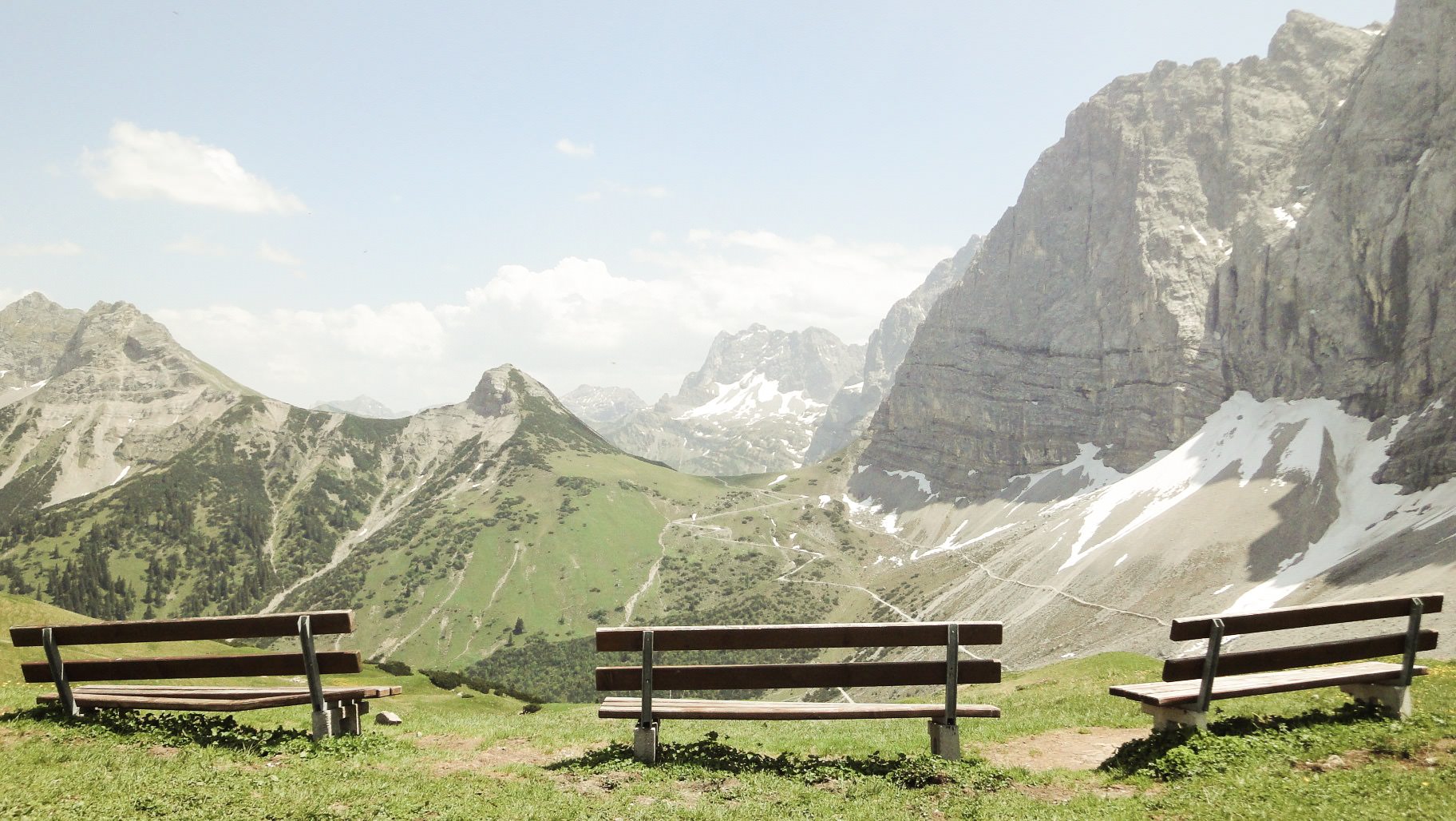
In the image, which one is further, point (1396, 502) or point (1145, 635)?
A: point (1396, 502)

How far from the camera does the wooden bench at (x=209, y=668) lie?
41.8ft

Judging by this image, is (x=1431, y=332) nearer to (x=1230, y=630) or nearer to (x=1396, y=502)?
(x=1396, y=502)

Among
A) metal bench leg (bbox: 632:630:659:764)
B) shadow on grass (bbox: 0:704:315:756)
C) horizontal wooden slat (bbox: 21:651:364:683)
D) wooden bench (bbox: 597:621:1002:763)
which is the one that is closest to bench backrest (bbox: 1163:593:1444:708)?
wooden bench (bbox: 597:621:1002:763)

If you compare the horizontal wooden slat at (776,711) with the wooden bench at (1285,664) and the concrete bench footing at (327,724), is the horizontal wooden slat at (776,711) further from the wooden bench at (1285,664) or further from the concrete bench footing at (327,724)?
the concrete bench footing at (327,724)

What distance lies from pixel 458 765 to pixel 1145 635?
122m

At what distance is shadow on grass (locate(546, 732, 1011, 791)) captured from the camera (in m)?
11.9

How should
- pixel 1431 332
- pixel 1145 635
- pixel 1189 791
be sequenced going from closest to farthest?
1. pixel 1189 791
2. pixel 1145 635
3. pixel 1431 332

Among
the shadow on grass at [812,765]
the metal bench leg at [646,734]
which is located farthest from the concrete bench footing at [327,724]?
the metal bench leg at [646,734]

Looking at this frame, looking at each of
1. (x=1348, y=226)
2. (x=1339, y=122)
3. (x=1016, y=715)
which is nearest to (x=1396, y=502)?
(x=1348, y=226)

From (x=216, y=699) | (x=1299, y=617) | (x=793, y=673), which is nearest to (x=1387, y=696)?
(x=1299, y=617)

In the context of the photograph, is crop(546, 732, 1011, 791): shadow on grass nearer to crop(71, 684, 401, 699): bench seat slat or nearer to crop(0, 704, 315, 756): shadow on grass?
crop(71, 684, 401, 699): bench seat slat

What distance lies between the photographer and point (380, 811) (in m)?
10.3

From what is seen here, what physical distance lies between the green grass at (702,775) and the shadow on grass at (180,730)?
0.05 metres

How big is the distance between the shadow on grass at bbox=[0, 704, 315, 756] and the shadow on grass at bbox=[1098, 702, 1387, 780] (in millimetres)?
13638
